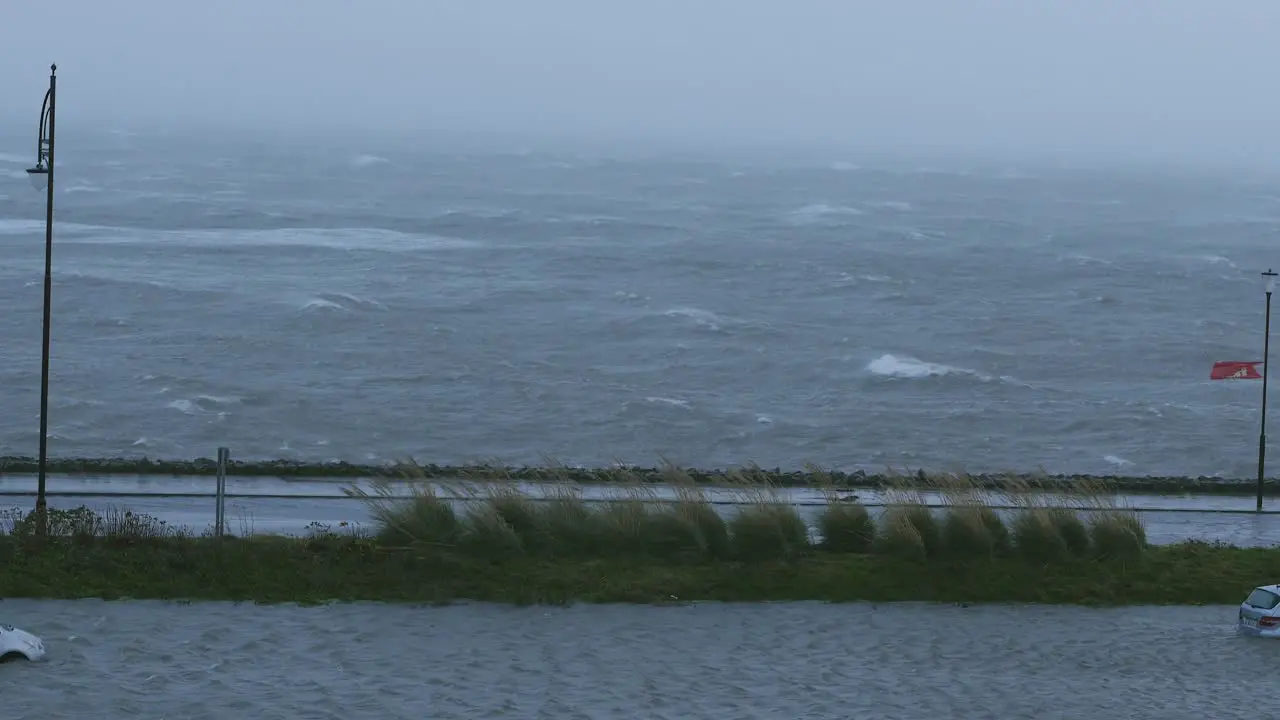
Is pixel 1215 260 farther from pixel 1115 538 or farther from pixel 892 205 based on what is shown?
pixel 1115 538

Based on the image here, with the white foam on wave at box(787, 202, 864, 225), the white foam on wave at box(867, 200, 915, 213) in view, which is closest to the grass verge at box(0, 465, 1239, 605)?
the white foam on wave at box(787, 202, 864, 225)

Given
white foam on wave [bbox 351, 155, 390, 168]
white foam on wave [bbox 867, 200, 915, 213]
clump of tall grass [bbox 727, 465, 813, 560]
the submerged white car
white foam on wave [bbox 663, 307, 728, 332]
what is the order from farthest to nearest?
white foam on wave [bbox 351, 155, 390, 168] < white foam on wave [bbox 867, 200, 915, 213] < white foam on wave [bbox 663, 307, 728, 332] < clump of tall grass [bbox 727, 465, 813, 560] < the submerged white car

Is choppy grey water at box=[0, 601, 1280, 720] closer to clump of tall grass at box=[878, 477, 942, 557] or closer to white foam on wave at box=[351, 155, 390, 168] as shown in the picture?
clump of tall grass at box=[878, 477, 942, 557]

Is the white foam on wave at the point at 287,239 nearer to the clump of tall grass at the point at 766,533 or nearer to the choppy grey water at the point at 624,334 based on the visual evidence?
the choppy grey water at the point at 624,334

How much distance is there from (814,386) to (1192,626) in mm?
31910

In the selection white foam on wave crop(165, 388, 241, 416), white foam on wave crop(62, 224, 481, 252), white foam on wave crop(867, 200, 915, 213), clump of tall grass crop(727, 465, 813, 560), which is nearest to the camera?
clump of tall grass crop(727, 465, 813, 560)

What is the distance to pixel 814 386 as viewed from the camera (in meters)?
51.8

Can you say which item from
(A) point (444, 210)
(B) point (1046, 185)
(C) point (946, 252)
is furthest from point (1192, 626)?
(B) point (1046, 185)

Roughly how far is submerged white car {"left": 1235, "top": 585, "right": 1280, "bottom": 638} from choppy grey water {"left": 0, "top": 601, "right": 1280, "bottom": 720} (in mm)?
220

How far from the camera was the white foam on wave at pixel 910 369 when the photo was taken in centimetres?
5363

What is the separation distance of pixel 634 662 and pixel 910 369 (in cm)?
3785

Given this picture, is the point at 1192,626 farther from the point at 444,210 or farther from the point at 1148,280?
the point at 444,210

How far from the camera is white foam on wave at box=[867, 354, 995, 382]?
5363 cm

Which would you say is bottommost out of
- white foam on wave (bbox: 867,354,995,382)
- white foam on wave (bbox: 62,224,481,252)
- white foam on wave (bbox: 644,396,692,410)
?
white foam on wave (bbox: 62,224,481,252)
